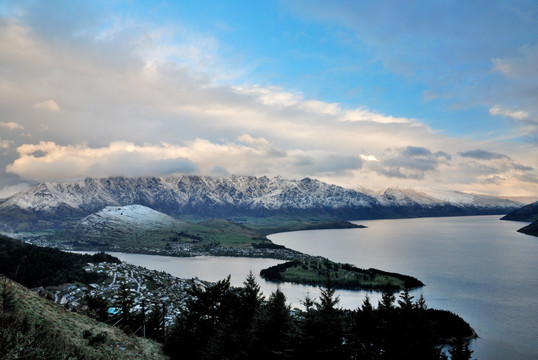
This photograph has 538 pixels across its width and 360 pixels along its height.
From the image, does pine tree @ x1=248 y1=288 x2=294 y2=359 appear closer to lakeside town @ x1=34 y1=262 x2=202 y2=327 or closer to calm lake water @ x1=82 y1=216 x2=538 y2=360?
Result: calm lake water @ x1=82 y1=216 x2=538 y2=360

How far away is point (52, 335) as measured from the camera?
1873cm

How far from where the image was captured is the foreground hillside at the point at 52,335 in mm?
14797

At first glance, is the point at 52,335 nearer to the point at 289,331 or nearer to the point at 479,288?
the point at 289,331

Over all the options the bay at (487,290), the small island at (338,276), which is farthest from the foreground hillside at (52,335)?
the small island at (338,276)

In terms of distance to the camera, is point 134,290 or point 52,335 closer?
point 52,335

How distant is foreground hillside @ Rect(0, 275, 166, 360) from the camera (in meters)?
14.8

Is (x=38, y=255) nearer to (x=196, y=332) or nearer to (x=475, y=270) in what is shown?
(x=196, y=332)

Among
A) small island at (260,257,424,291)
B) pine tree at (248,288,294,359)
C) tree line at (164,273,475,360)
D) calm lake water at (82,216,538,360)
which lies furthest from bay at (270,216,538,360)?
pine tree at (248,288,294,359)

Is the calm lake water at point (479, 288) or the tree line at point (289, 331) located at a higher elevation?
the tree line at point (289, 331)

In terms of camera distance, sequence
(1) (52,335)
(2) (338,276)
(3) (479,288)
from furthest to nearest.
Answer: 1. (2) (338,276)
2. (3) (479,288)
3. (1) (52,335)

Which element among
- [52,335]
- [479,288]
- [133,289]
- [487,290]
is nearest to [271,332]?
[52,335]

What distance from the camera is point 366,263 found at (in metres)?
184

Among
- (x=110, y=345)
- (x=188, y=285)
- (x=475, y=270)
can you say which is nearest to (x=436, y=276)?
(x=475, y=270)

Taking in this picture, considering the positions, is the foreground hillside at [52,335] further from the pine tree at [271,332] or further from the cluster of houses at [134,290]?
the cluster of houses at [134,290]
